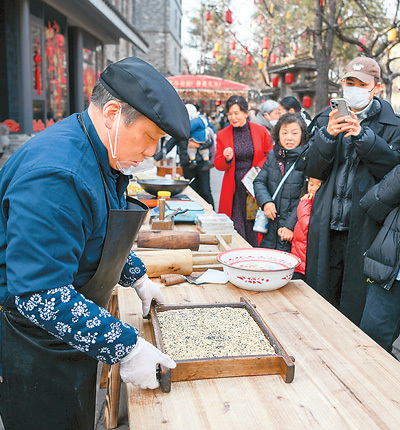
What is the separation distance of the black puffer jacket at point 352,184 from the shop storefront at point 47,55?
717 cm

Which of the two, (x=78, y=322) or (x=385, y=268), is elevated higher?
(x=78, y=322)

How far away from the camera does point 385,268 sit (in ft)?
8.05

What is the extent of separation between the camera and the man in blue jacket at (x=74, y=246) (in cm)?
112

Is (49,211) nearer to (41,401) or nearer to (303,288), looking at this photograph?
(41,401)

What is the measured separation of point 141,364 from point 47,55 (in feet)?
34.9

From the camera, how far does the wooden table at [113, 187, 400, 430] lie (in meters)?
1.28

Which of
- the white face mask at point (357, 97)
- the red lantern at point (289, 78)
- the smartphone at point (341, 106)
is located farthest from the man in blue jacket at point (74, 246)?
the red lantern at point (289, 78)

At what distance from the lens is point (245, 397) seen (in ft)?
4.50

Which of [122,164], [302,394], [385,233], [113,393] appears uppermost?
[122,164]

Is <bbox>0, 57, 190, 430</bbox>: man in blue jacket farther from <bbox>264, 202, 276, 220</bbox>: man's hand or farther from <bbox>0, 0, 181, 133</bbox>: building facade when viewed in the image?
<bbox>0, 0, 181, 133</bbox>: building facade

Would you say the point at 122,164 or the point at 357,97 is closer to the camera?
the point at 122,164

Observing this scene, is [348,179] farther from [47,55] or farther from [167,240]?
[47,55]

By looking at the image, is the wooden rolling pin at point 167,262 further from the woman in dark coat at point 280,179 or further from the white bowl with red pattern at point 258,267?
the woman in dark coat at point 280,179

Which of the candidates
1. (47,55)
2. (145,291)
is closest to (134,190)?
(145,291)
